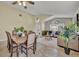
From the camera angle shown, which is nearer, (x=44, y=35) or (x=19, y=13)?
(x=19, y=13)

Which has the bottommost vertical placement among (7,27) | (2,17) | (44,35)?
(44,35)

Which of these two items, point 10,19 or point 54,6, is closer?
point 54,6

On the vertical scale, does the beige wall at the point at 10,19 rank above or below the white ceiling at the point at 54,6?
below

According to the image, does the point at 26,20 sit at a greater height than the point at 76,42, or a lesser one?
greater

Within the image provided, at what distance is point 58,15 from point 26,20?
257 centimetres

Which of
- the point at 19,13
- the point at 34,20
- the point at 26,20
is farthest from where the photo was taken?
the point at 34,20

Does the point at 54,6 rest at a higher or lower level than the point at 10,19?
higher

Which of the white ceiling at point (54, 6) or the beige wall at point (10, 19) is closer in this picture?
the white ceiling at point (54, 6)

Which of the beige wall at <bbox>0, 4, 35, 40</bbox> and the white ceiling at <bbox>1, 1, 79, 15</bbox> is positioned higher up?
the white ceiling at <bbox>1, 1, 79, 15</bbox>

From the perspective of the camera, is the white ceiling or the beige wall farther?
the beige wall

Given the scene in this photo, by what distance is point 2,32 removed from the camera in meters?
9.49

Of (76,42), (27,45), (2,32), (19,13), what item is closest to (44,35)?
(19,13)

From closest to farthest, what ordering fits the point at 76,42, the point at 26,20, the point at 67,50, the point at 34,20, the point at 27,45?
the point at 27,45 → the point at 67,50 → the point at 76,42 → the point at 26,20 → the point at 34,20

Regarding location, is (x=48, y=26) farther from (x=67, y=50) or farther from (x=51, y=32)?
(x=67, y=50)
